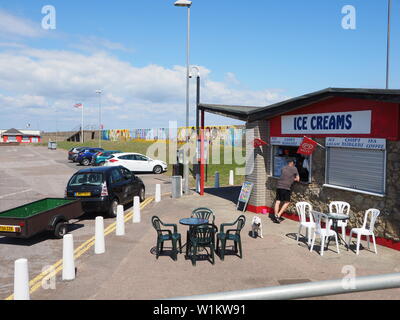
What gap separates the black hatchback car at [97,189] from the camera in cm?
1252

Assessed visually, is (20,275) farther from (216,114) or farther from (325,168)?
(216,114)

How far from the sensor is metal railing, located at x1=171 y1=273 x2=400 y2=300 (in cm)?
153

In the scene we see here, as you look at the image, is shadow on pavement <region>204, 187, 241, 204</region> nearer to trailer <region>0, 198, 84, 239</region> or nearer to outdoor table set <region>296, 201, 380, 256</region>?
outdoor table set <region>296, 201, 380, 256</region>

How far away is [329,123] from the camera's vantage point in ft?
36.3

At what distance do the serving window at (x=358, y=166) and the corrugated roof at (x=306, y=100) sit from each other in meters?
1.19

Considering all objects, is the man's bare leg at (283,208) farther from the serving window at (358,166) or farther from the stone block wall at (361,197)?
the serving window at (358,166)

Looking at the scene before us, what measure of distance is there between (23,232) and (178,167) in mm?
10974

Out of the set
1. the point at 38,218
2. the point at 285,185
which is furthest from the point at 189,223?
the point at 285,185

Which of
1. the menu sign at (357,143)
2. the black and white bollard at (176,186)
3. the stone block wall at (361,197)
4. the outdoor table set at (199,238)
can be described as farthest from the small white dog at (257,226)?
the black and white bollard at (176,186)

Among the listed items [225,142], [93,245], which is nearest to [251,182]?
[93,245]

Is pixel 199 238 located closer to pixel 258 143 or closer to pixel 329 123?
pixel 329 123

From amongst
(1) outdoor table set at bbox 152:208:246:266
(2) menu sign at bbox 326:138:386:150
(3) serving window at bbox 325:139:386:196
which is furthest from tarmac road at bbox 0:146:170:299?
(2) menu sign at bbox 326:138:386:150

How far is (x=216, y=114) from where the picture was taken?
54.6 feet

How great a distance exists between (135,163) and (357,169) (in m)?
19.2
